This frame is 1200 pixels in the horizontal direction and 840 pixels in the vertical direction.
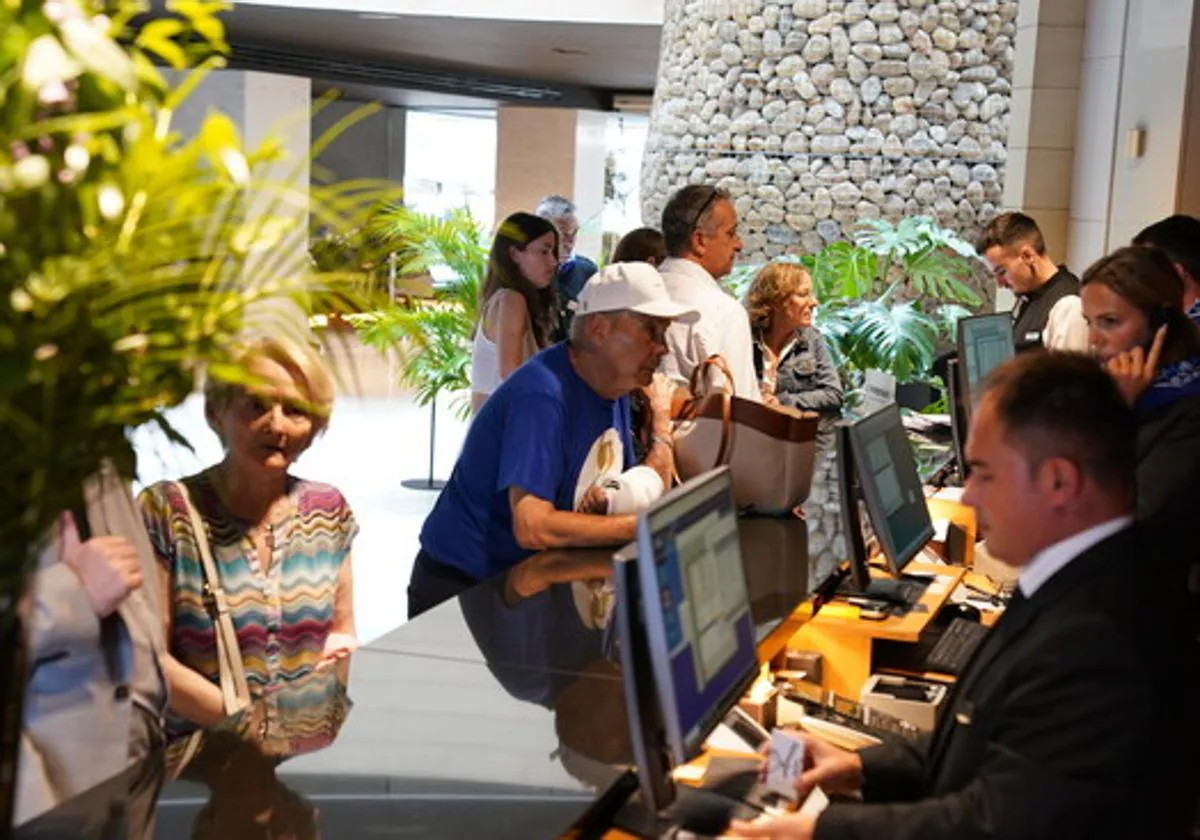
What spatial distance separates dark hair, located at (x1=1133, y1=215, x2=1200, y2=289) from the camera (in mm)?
5340

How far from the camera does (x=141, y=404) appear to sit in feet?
5.19

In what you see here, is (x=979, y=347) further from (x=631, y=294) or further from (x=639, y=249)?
(x=631, y=294)

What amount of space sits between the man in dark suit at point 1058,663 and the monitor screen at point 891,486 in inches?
55.2

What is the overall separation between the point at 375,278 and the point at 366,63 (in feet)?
67.4

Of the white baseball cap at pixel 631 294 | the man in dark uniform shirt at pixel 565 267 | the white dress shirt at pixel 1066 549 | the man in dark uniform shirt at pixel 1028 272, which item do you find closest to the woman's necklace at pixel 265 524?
the white baseball cap at pixel 631 294

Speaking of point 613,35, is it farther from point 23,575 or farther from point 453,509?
point 23,575

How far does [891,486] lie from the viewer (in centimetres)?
402

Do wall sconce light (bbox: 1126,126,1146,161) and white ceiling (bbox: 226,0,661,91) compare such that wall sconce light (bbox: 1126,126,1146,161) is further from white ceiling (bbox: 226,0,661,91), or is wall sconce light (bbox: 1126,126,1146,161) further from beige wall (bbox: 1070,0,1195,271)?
white ceiling (bbox: 226,0,661,91)

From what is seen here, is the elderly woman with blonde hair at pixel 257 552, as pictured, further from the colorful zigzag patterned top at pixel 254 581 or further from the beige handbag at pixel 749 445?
the beige handbag at pixel 749 445

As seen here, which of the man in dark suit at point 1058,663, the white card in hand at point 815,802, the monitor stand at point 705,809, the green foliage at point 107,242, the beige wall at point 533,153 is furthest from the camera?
the beige wall at point 533,153

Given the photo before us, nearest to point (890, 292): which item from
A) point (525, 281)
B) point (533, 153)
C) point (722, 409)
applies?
point (525, 281)

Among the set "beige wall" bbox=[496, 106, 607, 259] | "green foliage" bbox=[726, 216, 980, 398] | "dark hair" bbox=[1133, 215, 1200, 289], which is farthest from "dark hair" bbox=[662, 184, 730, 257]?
Answer: "beige wall" bbox=[496, 106, 607, 259]

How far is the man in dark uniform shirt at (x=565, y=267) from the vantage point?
7270 mm

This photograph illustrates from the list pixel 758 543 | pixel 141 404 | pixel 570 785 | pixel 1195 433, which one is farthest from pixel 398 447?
pixel 141 404
